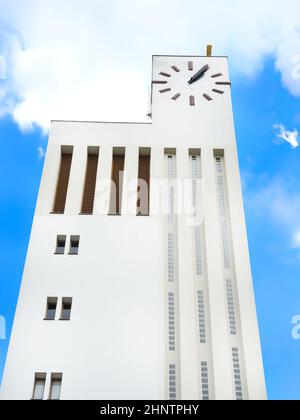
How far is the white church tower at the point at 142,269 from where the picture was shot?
15.2 metres

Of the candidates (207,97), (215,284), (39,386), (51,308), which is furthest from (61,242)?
(207,97)

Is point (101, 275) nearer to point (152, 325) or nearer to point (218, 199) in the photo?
point (152, 325)

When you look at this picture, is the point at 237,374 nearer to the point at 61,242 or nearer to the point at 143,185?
the point at 61,242

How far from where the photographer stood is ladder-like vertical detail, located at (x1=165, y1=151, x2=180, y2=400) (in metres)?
15.5

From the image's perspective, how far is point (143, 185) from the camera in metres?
21.2

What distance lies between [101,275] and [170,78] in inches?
513

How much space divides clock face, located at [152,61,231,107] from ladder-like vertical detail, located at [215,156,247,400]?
4.74m

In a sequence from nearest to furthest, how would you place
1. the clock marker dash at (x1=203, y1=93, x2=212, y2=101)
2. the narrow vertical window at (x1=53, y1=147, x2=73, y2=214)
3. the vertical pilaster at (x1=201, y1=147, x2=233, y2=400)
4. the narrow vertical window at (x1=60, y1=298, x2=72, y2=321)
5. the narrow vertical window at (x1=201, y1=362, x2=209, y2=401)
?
1. the narrow vertical window at (x1=201, y1=362, x2=209, y2=401)
2. the vertical pilaster at (x1=201, y1=147, x2=233, y2=400)
3. the narrow vertical window at (x1=60, y1=298, x2=72, y2=321)
4. the narrow vertical window at (x1=53, y1=147, x2=73, y2=214)
5. the clock marker dash at (x1=203, y1=93, x2=212, y2=101)

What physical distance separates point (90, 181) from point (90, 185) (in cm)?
27

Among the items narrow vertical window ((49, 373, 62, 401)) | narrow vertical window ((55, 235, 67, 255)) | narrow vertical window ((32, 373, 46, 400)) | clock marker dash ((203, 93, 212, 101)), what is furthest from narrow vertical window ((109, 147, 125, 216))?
narrow vertical window ((32, 373, 46, 400))

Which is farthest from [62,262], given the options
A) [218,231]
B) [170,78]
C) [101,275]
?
[170,78]

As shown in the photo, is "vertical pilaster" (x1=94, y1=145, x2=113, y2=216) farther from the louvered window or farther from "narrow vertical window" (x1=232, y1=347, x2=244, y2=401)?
"narrow vertical window" (x1=232, y1=347, x2=244, y2=401)

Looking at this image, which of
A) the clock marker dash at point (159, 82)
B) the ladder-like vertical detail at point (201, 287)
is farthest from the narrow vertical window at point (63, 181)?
the clock marker dash at point (159, 82)

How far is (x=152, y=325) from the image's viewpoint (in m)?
16.3
